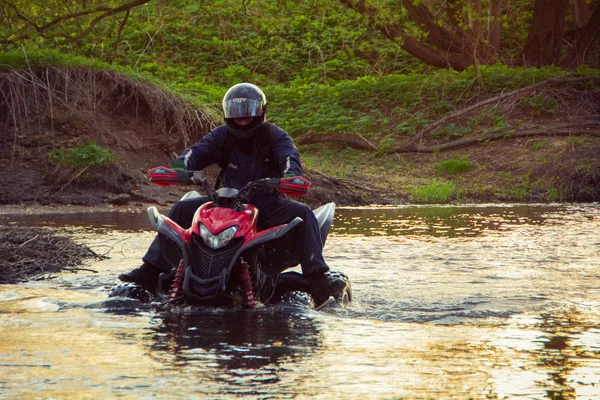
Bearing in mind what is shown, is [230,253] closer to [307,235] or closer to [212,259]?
[212,259]

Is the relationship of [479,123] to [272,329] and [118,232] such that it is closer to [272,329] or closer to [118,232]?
A: [118,232]

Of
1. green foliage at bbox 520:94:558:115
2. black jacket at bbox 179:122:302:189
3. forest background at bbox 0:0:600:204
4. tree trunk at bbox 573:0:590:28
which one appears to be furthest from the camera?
tree trunk at bbox 573:0:590:28

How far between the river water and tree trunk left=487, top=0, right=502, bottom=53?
16511 mm

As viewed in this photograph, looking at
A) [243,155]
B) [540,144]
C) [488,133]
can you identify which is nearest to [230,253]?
[243,155]

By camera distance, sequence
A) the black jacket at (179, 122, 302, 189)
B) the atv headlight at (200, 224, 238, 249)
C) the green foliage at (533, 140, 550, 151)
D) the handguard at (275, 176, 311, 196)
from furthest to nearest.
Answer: the green foliage at (533, 140, 550, 151) → the black jacket at (179, 122, 302, 189) → the handguard at (275, 176, 311, 196) → the atv headlight at (200, 224, 238, 249)

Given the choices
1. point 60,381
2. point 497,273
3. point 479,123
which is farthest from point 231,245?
point 479,123

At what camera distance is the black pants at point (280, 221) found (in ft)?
26.7

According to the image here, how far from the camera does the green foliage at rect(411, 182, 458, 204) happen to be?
2025cm

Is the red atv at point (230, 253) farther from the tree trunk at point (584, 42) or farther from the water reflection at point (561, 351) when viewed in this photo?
the tree trunk at point (584, 42)

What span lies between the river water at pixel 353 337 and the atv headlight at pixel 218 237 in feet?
1.75

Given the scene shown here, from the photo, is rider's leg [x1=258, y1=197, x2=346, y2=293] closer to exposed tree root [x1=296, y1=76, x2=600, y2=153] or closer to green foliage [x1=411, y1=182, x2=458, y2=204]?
green foliage [x1=411, y1=182, x2=458, y2=204]

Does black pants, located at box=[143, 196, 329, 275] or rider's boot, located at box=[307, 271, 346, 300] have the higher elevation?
black pants, located at box=[143, 196, 329, 275]

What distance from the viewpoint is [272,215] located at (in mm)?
8211

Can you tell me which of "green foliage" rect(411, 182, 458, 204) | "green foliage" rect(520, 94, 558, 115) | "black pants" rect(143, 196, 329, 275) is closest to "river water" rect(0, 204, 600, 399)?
"black pants" rect(143, 196, 329, 275)
